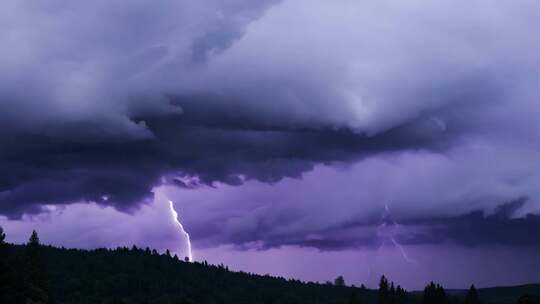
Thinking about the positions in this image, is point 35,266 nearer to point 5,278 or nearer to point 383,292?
point 5,278

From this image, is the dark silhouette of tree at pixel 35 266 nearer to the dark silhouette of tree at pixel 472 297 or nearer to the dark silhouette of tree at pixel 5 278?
the dark silhouette of tree at pixel 5 278

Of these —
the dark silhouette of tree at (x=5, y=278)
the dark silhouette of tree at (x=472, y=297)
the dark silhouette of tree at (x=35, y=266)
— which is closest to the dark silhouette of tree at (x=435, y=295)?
the dark silhouette of tree at (x=472, y=297)

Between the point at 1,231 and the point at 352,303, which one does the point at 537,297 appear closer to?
the point at 352,303

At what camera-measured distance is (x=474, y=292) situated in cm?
14962

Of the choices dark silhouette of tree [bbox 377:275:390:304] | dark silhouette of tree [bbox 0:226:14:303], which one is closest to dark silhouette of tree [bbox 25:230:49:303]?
dark silhouette of tree [bbox 0:226:14:303]

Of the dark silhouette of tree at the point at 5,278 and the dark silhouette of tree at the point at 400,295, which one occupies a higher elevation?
the dark silhouette of tree at the point at 400,295

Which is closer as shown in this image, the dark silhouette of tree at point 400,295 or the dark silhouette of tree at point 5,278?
the dark silhouette of tree at point 5,278

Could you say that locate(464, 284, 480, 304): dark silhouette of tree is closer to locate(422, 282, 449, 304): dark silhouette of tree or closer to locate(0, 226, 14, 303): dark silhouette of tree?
locate(422, 282, 449, 304): dark silhouette of tree

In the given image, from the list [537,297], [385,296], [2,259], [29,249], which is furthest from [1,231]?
[385,296]

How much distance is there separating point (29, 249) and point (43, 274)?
416cm

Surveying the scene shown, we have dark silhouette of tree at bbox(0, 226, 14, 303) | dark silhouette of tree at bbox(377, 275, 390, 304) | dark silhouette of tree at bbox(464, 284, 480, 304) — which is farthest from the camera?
dark silhouette of tree at bbox(377, 275, 390, 304)

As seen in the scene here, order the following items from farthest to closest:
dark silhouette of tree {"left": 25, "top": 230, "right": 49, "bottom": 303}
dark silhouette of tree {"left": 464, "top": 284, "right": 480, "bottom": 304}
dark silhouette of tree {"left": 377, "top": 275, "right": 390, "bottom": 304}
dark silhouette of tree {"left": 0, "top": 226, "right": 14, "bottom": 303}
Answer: dark silhouette of tree {"left": 377, "top": 275, "right": 390, "bottom": 304}, dark silhouette of tree {"left": 464, "top": 284, "right": 480, "bottom": 304}, dark silhouette of tree {"left": 25, "top": 230, "right": 49, "bottom": 303}, dark silhouette of tree {"left": 0, "top": 226, "right": 14, "bottom": 303}

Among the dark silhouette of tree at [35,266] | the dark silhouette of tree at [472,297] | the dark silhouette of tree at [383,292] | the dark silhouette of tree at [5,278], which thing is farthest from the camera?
the dark silhouette of tree at [383,292]

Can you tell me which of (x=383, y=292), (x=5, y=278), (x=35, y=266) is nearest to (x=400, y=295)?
(x=383, y=292)
